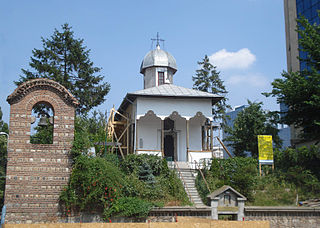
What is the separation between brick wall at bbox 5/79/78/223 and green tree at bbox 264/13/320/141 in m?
11.9

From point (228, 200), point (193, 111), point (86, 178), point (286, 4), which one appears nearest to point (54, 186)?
point (86, 178)

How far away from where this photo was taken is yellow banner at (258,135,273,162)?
21.2 m

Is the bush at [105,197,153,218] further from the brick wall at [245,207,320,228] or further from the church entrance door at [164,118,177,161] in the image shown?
the church entrance door at [164,118,177,161]

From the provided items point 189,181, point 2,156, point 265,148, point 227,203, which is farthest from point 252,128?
point 2,156

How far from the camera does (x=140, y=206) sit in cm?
1470

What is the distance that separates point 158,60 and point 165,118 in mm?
6607

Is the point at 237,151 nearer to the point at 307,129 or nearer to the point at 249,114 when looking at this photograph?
the point at 249,114

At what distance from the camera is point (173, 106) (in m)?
23.2

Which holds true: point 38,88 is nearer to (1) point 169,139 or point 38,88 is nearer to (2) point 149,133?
(2) point 149,133

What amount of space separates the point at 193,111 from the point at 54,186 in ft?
36.2

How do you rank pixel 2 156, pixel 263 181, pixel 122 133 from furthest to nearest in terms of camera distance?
pixel 2 156 < pixel 122 133 < pixel 263 181

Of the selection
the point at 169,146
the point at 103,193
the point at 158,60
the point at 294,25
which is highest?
the point at 294,25

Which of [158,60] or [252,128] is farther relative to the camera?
[158,60]

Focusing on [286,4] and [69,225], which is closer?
[69,225]
